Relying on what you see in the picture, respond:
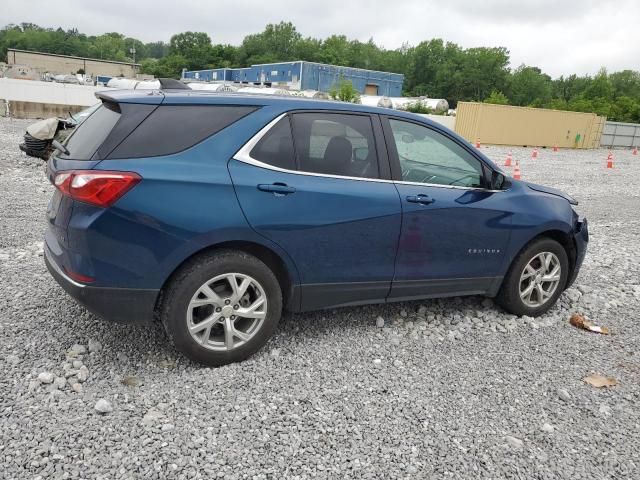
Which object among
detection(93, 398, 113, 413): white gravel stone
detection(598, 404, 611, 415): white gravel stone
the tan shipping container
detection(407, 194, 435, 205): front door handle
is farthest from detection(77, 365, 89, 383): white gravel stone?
the tan shipping container

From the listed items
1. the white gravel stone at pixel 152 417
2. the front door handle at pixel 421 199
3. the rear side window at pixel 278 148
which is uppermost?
the rear side window at pixel 278 148

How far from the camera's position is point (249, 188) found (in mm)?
3379

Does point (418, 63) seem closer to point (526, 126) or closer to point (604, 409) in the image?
point (526, 126)

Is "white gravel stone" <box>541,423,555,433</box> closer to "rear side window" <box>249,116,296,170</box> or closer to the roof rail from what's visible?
"rear side window" <box>249,116,296,170</box>

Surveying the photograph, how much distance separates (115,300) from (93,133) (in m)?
1.06

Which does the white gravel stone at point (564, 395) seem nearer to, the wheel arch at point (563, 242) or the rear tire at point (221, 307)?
the wheel arch at point (563, 242)

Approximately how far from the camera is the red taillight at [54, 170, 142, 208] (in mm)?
3062

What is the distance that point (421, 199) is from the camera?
3.99 meters

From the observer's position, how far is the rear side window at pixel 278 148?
3514mm

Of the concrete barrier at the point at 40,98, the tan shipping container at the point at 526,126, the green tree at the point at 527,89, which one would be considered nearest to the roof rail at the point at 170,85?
the concrete barrier at the point at 40,98

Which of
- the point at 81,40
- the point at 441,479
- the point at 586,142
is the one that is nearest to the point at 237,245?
the point at 441,479

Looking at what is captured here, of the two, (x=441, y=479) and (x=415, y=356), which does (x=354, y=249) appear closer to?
(x=415, y=356)

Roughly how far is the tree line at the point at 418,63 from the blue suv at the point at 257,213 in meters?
65.8

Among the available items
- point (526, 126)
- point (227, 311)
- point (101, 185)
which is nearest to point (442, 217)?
point (227, 311)
